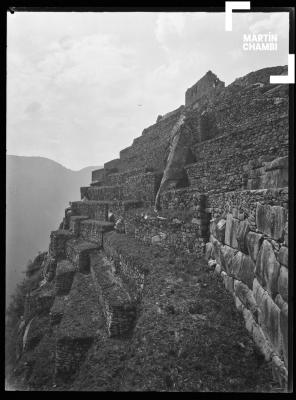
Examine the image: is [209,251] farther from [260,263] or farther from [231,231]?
[260,263]

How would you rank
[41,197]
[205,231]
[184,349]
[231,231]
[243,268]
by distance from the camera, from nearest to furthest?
[184,349], [243,268], [231,231], [205,231], [41,197]

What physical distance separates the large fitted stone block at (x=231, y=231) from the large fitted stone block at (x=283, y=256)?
1904 mm

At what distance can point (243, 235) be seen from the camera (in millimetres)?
6059

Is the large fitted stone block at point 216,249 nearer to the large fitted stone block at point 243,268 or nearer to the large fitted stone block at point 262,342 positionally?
the large fitted stone block at point 243,268

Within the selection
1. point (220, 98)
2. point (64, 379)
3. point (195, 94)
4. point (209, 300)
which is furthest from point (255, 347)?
point (195, 94)

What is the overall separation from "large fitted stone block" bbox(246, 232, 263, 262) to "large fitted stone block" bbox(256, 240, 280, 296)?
140 mm

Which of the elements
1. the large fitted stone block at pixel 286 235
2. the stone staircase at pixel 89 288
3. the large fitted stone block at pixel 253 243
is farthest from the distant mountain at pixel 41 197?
the large fitted stone block at pixel 286 235

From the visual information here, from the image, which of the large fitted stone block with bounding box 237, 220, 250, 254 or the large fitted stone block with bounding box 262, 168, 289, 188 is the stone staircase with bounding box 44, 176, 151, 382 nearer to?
the large fitted stone block with bounding box 237, 220, 250, 254

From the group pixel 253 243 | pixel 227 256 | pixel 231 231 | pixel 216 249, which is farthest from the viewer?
pixel 216 249

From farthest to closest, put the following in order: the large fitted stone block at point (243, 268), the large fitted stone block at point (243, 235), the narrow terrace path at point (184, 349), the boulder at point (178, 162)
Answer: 1. the boulder at point (178, 162)
2. the large fitted stone block at point (243, 235)
3. the large fitted stone block at point (243, 268)
4. the narrow terrace path at point (184, 349)

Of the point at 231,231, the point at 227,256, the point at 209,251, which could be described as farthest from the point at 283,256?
the point at 209,251

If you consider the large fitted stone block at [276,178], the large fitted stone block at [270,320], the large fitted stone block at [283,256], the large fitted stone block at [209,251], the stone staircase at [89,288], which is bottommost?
the stone staircase at [89,288]

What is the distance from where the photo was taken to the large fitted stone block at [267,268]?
4.64m

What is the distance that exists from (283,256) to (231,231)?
235 centimetres
